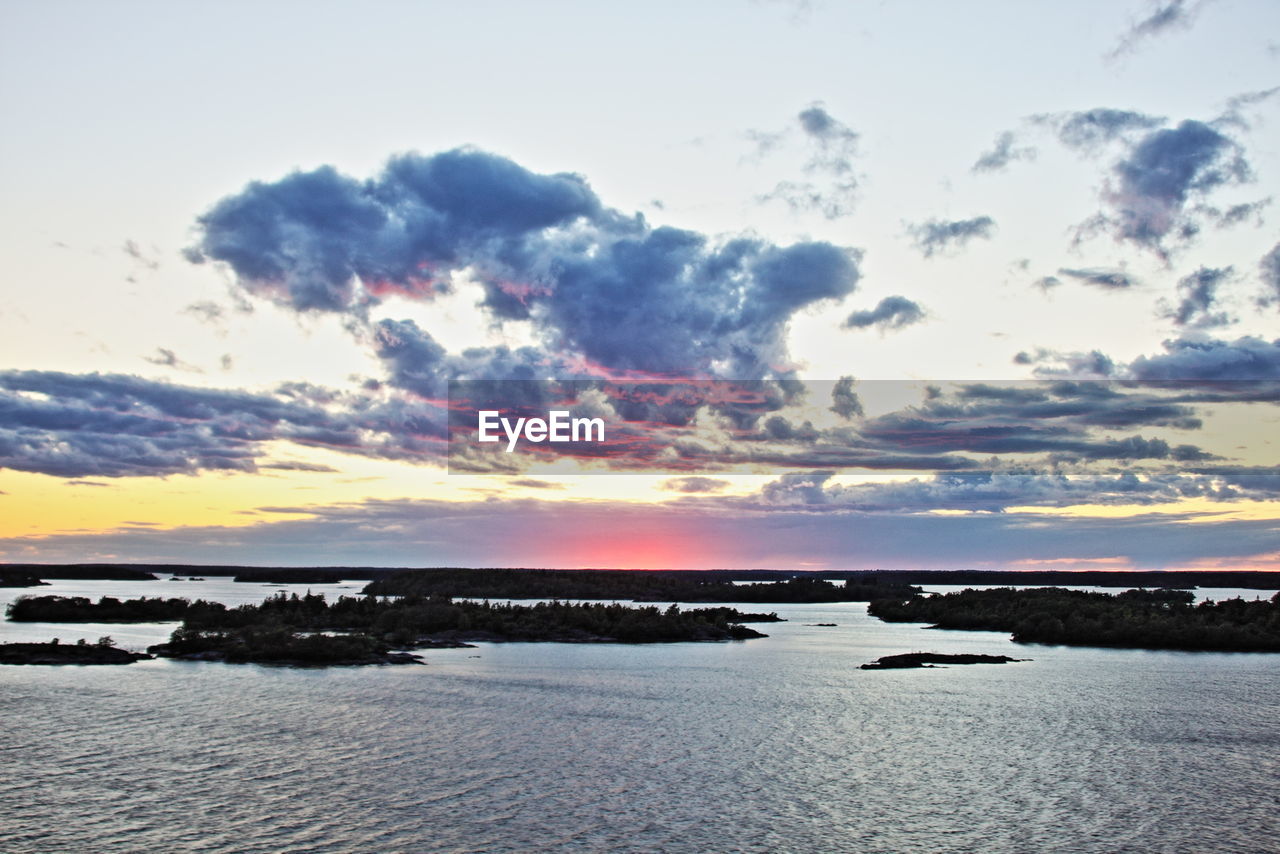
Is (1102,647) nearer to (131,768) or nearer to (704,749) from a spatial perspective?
(704,749)

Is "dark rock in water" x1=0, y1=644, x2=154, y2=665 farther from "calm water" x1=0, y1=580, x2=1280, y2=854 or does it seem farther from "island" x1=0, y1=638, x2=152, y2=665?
"calm water" x1=0, y1=580, x2=1280, y2=854

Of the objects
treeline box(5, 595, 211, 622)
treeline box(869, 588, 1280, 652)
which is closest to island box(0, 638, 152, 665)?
treeline box(5, 595, 211, 622)

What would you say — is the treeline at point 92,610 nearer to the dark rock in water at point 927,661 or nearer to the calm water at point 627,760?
the calm water at point 627,760

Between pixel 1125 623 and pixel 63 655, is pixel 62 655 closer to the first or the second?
pixel 63 655

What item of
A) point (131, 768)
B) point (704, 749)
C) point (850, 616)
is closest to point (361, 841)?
point (131, 768)

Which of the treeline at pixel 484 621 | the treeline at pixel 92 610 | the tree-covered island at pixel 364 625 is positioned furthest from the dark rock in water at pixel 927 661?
the treeline at pixel 92 610

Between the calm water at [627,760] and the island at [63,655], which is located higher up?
the island at [63,655]
